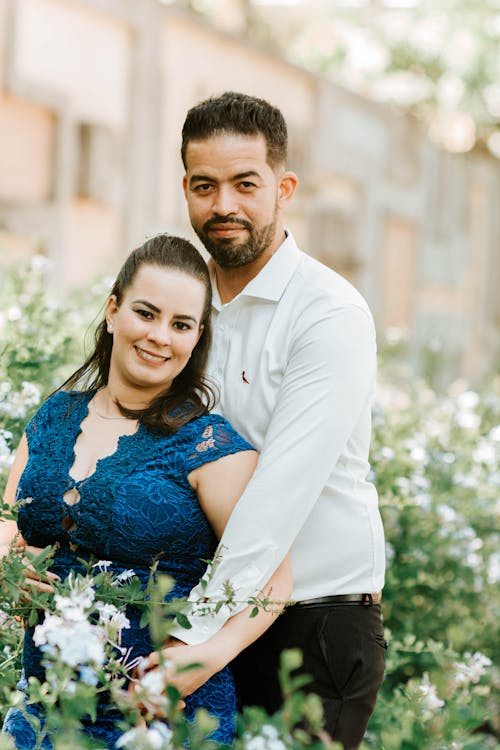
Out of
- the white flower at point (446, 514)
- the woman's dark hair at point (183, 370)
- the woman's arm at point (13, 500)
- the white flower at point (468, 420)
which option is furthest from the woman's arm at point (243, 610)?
the white flower at point (468, 420)

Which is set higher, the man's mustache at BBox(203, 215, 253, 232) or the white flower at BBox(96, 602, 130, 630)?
the man's mustache at BBox(203, 215, 253, 232)

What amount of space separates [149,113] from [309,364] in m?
4.00

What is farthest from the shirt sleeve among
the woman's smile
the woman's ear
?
the woman's ear

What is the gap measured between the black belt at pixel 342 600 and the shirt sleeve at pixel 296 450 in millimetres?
266

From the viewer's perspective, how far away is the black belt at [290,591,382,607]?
7.55ft

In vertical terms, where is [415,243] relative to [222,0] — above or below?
below

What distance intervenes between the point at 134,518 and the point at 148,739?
0.68 metres

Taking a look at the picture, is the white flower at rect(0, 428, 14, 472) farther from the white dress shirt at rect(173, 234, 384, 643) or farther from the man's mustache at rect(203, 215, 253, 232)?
the man's mustache at rect(203, 215, 253, 232)

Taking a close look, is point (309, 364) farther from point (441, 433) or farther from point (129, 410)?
point (441, 433)

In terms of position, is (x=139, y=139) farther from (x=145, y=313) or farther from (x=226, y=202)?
(x=145, y=313)

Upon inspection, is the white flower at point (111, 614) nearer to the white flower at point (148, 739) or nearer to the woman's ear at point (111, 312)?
the white flower at point (148, 739)

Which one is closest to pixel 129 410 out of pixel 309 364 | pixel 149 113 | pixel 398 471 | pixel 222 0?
pixel 309 364

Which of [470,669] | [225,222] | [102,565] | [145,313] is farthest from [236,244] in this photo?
[470,669]

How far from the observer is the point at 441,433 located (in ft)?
15.6
